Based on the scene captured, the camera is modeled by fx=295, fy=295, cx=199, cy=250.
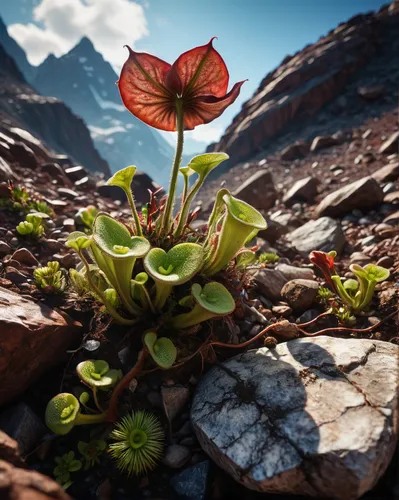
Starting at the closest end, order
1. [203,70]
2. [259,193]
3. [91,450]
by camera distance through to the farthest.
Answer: [91,450] < [203,70] < [259,193]

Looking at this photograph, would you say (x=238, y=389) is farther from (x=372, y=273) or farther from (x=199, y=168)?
(x=199, y=168)

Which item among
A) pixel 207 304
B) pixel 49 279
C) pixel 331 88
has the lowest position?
pixel 49 279

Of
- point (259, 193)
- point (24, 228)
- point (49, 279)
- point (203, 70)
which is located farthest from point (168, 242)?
point (259, 193)

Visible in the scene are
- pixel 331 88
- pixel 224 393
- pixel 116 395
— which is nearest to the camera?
pixel 116 395

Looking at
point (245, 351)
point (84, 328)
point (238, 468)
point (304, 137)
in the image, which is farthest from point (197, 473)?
point (304, 137)

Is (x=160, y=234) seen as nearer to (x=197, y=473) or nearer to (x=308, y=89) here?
(x=197, y=473)

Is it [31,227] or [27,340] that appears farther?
[31,227]
